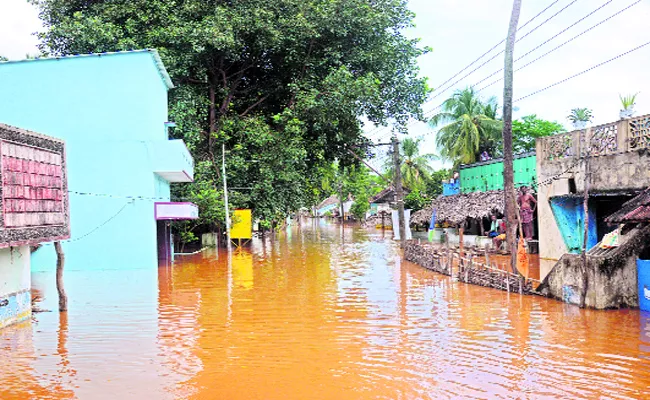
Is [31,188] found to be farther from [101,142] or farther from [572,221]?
[572,221]

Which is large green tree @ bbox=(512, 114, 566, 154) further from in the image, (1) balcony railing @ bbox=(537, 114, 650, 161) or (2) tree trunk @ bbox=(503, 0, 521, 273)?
(2) tree trunk @ bbox=(503, 0, 521, 273)

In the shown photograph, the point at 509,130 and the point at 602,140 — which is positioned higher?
the point at 509,130

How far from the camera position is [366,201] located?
216 feet

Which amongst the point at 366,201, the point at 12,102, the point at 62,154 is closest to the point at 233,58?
the point at 12,102

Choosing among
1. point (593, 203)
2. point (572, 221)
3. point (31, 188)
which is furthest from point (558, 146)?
Result: point (31, 188)

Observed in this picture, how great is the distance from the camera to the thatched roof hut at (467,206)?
23.3 meters

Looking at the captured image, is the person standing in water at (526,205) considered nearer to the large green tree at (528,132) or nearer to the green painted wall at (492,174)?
the green painted wall at (492,174)

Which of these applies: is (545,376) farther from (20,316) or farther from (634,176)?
(20,316)

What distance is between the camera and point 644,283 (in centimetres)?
1050

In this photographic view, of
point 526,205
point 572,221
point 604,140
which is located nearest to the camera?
point 604,140

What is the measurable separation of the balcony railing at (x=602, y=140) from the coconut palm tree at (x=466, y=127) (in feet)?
50.4

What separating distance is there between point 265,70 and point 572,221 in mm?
16598

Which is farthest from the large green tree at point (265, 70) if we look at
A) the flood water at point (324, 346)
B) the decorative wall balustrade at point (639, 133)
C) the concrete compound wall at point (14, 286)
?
the concrete compound wall at point (14, 286)

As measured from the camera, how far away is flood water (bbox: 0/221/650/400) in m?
6.86
